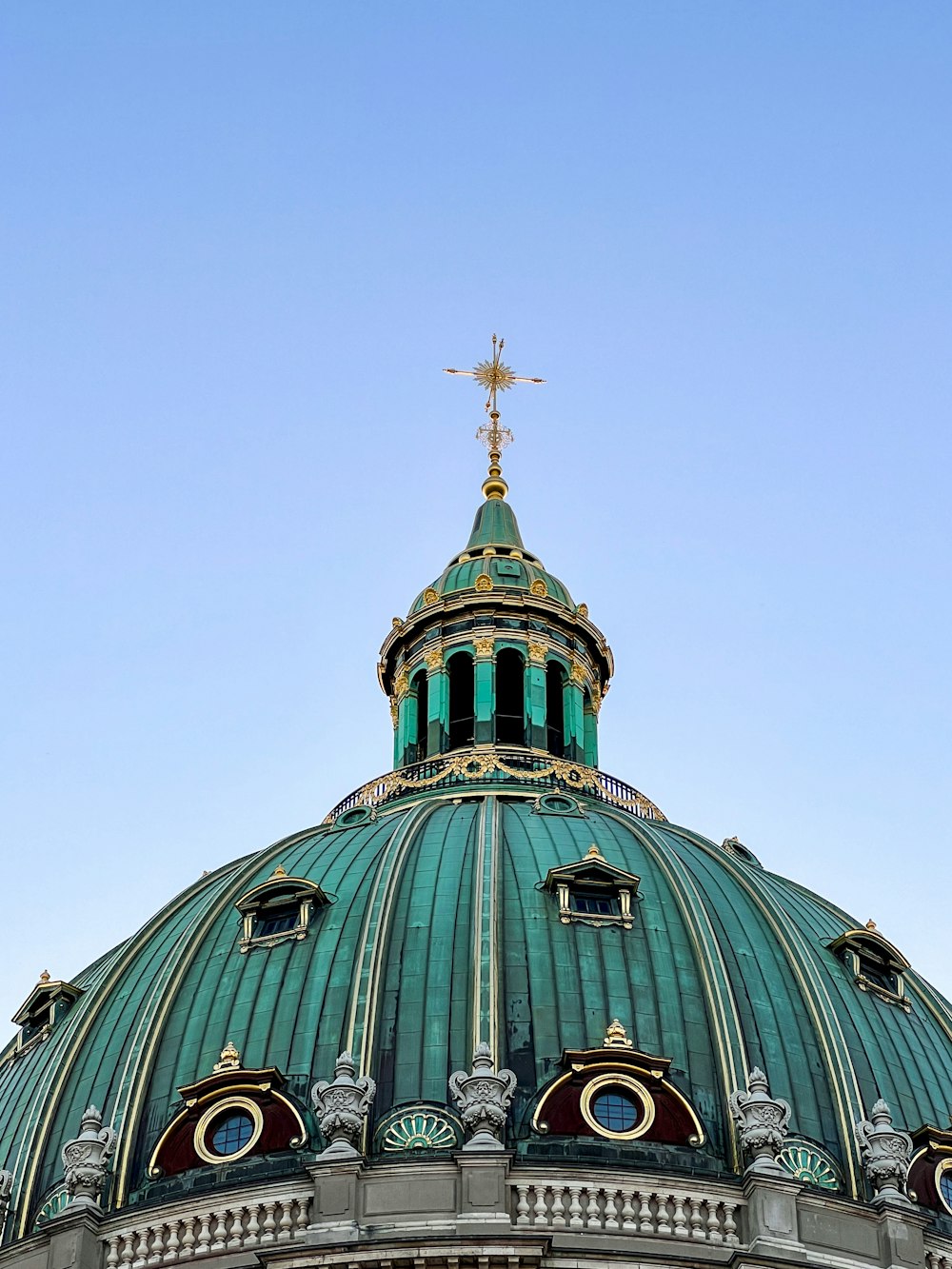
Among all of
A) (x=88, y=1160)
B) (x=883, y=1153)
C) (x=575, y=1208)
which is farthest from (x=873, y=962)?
(x=88, y=1160)

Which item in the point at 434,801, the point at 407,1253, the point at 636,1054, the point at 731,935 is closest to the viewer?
the point at 407,1253

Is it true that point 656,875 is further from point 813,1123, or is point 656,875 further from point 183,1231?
point 183,1231

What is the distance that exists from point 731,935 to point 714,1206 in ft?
25.9

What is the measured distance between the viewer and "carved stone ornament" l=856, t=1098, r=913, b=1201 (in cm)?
4988

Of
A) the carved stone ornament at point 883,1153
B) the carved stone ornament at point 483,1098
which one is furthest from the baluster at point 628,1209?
the carved stone ornament at point 883,1153

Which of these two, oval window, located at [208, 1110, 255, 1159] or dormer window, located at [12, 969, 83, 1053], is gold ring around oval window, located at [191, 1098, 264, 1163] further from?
dormer window, located at [12, 969, 83, 1053]

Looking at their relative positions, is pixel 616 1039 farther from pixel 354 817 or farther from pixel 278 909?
pixel 354 817

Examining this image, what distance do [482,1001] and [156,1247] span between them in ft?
23.8

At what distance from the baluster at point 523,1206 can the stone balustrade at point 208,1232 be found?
3.54 meters

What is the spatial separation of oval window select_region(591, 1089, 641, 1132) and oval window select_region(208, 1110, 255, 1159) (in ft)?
19.9

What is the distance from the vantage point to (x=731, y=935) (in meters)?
55.8

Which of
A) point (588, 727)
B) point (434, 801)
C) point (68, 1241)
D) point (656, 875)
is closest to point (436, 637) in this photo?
point (588, 727)

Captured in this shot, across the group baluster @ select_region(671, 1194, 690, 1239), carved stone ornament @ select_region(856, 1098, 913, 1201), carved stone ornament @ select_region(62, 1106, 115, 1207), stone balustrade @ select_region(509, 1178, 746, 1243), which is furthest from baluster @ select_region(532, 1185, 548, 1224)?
carved stone ornament @ select_region(62, 1106, 115, 1207)

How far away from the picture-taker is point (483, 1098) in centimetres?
4919
